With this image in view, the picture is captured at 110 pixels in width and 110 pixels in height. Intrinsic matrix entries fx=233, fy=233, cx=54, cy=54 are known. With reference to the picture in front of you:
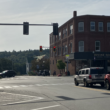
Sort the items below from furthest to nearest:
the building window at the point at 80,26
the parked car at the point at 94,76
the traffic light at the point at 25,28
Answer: the building window at the point at 80,26 < the traffic light at the point at 25,28 < the parked car at the point at 94,76

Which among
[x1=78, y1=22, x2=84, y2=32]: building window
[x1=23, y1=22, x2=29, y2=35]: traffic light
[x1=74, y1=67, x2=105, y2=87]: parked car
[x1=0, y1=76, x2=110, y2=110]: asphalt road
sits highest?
[x1=78, y1=22, x2=84, y2=32]: building window

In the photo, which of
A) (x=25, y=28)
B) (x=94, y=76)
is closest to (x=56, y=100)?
(x=94, y=76)

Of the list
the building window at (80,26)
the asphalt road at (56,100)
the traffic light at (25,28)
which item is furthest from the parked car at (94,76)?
the building window at (80,26)

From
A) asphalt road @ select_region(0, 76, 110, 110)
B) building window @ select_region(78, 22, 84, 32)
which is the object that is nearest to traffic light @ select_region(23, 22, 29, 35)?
asphalt road @ select_region(0, 76, 110, 110)

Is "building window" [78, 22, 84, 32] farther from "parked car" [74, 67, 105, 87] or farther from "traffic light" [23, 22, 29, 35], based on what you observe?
"parked car" [74, 67, 105, 87]

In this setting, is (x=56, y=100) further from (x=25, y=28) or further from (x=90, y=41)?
(x=90, y=41)

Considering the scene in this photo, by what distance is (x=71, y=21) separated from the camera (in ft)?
185

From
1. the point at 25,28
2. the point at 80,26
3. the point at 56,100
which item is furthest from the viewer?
the point at 80,26

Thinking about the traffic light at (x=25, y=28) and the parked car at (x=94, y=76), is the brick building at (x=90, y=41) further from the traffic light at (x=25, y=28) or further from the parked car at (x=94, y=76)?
the parked car at (x=94, y=76)

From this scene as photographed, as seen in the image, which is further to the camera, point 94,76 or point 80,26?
point 80,26

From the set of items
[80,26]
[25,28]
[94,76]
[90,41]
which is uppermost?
[80,26]

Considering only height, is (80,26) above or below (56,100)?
above

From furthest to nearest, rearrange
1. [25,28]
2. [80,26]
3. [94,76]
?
[80,26] < [25,28] < [94,76]

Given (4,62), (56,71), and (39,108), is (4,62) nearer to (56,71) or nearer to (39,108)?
(56,71)
